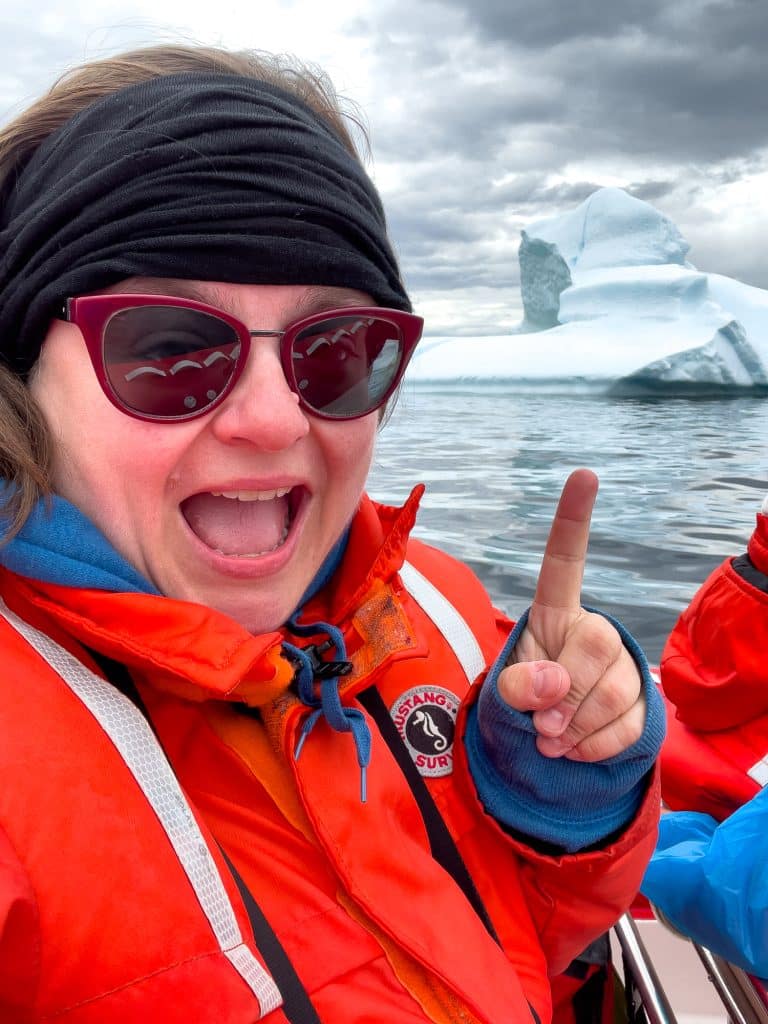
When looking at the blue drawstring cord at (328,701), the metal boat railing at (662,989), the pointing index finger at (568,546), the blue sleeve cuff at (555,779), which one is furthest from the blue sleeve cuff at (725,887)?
the blue drawstring cord at (328,701)

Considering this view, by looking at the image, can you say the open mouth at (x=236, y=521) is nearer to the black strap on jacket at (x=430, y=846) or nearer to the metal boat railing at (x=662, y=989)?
the black strap on jacket at (x=430, y=846)

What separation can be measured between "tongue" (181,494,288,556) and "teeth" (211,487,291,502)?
1cm

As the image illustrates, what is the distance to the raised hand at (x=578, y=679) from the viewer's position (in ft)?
3.51

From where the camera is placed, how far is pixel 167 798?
2.60ft

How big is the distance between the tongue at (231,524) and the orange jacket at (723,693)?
134 cm

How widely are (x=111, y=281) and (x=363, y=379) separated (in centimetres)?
31

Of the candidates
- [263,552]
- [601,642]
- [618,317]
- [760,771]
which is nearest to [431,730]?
[601,642]

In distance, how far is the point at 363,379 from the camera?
3.42 ft

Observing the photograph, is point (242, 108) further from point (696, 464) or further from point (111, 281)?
point (696, 464)


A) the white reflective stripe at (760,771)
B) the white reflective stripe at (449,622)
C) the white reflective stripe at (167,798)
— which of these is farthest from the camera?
the white reflective stripe at (760,771)

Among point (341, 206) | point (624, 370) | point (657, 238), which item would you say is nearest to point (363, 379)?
point (341, 206)

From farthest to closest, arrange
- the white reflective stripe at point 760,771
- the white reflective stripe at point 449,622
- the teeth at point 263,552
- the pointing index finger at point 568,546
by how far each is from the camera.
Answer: the white reflective stripe at point 760,771
the white reflective stripe at point 449,622
the pointing index finger at point 568,546
the teeth at point 263,552

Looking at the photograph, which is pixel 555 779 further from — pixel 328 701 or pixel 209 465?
pixel 209 465

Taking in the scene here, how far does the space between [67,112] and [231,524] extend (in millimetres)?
550
